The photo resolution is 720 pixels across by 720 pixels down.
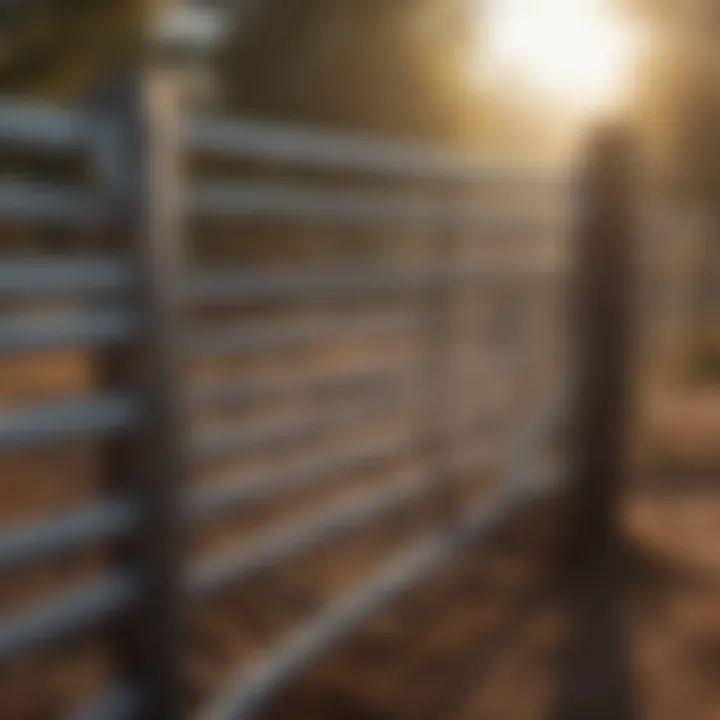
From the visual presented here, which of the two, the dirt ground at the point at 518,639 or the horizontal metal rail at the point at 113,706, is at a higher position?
the horizontal metal rail at the point at 113,706

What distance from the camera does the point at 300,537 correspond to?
4.67 m

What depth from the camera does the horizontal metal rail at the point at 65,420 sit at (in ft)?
10.8

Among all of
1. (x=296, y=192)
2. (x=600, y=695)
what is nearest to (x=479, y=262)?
(x=296, y=192)

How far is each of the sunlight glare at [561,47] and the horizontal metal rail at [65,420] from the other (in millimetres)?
5213

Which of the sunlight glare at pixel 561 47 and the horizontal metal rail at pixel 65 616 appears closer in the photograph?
the horizontal metal rail at pixel 65 616

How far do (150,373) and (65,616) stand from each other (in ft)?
1.72

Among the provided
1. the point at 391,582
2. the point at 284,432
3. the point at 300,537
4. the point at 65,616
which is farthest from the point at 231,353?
the point at 391,582

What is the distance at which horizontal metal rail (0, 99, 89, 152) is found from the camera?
10.6 ft

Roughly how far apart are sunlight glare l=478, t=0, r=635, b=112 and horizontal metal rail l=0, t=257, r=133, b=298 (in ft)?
17.0

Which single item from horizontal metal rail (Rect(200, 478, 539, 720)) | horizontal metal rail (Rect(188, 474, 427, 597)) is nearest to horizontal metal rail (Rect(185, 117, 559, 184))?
horizontal metal rail (Rect(188, 474, 427, 597))

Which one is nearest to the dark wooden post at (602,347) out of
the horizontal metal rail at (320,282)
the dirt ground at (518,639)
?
the dirt ground at (518,639)

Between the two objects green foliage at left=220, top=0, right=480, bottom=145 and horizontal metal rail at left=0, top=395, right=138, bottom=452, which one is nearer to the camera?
horizontal metal rail at left=0, top=395, right=138, bottom=452

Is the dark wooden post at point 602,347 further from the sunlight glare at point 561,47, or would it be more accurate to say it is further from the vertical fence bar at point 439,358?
the sunlight glare at point 561,47

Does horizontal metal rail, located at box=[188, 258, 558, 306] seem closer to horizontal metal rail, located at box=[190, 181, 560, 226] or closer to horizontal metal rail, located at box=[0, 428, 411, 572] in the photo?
horizontal metal rail, located at box=[190, 181, 560, 226]
